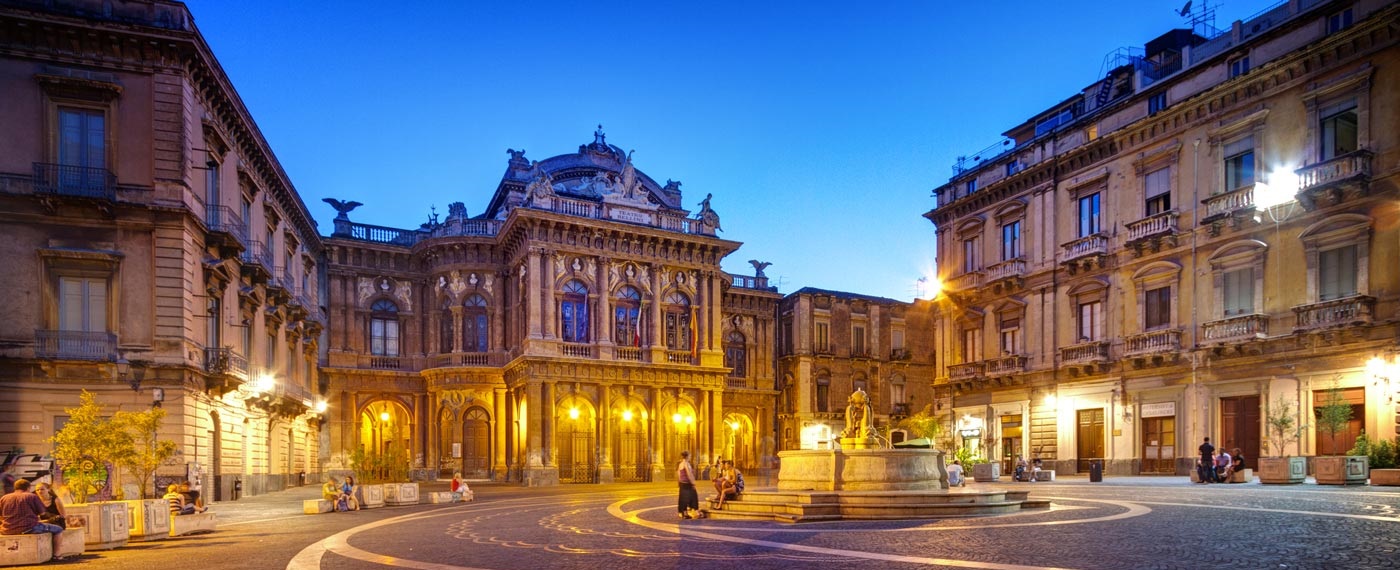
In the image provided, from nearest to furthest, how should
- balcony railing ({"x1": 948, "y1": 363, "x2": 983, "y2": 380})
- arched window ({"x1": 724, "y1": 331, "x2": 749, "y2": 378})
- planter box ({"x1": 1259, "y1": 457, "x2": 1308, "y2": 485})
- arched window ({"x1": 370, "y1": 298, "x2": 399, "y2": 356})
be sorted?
planter box ({"x1": 1259, "y1": 457, "x2": 1308, "y2": 485}) < balcony railing ({"x1": 948, "y1": 363, "x2": 983, "y2": 380}) < arched window ({"x1": 370, "y1": 298, "x2": 399, "y2": 356}) < arched window ({"x1": 724, "y1": 331, "x2": 749, "y2": 378})

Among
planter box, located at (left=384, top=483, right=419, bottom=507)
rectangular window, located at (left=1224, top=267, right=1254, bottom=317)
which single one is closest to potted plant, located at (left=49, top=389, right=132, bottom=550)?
planter box, located at (left=384, top=483, right=419, bottom=507)

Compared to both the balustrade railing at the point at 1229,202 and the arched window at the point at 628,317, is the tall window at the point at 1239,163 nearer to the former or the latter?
the balustrade railing at the point at 1229,202

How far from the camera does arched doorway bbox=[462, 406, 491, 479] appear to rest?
45875 millimetres

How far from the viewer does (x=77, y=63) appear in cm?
2523

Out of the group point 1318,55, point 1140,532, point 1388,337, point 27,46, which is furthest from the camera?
point 1318,55

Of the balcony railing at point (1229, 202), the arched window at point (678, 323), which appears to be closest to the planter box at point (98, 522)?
the balcony railing at point (1229, 202)

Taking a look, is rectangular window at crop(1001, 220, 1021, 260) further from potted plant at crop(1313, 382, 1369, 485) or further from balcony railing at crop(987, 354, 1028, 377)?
potted plant at crop(1313, 382, 1369, 485)

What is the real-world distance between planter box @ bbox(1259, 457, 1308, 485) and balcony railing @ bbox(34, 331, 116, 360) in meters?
30.3

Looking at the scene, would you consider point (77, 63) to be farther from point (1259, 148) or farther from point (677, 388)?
point (1259, 148)

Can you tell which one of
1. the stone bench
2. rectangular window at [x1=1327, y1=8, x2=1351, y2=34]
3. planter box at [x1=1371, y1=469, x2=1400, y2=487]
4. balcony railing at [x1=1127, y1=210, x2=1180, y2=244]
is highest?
rectangular window at [x1=1327, y1=8, x2=1351, y2=34]

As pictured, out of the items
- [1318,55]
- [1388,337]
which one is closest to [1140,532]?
[1388,337]

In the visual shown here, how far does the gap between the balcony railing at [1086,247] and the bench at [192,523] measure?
97.7 ft

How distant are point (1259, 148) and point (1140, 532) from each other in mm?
20807

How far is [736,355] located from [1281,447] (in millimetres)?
31158
